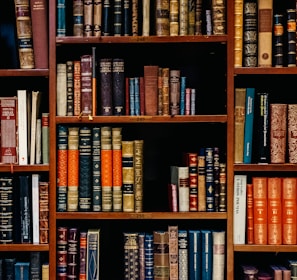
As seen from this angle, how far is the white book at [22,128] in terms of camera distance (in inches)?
82.4

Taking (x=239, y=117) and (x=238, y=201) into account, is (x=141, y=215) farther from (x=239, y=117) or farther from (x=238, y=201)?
(x=239, y=117)

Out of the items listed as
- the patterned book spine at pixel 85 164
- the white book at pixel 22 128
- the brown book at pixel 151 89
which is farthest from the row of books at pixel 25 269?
the brown book at pixel 151 89

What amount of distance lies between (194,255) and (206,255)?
0.05 m

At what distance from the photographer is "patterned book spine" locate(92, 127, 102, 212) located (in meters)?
2.10

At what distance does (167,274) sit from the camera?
6.91ft

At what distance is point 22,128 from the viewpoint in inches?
82.6

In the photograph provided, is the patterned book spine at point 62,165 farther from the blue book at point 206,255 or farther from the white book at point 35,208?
the blue book at point 206,255

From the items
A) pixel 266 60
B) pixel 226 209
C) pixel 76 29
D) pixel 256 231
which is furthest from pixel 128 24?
pixel 256 231

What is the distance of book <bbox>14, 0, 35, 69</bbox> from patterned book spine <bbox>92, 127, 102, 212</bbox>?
38cm

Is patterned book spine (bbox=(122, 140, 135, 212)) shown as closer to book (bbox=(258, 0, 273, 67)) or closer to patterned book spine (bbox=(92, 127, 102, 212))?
patterned book spine (bbox=(92, 127, 102, 212))

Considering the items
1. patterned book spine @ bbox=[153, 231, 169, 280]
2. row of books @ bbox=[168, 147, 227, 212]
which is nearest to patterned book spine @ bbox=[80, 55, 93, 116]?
row of books @ bbox=[168, 147, 227, 212]

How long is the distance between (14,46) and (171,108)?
79cm

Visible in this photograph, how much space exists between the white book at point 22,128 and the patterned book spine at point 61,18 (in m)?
0.28

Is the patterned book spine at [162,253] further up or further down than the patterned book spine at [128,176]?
further down
